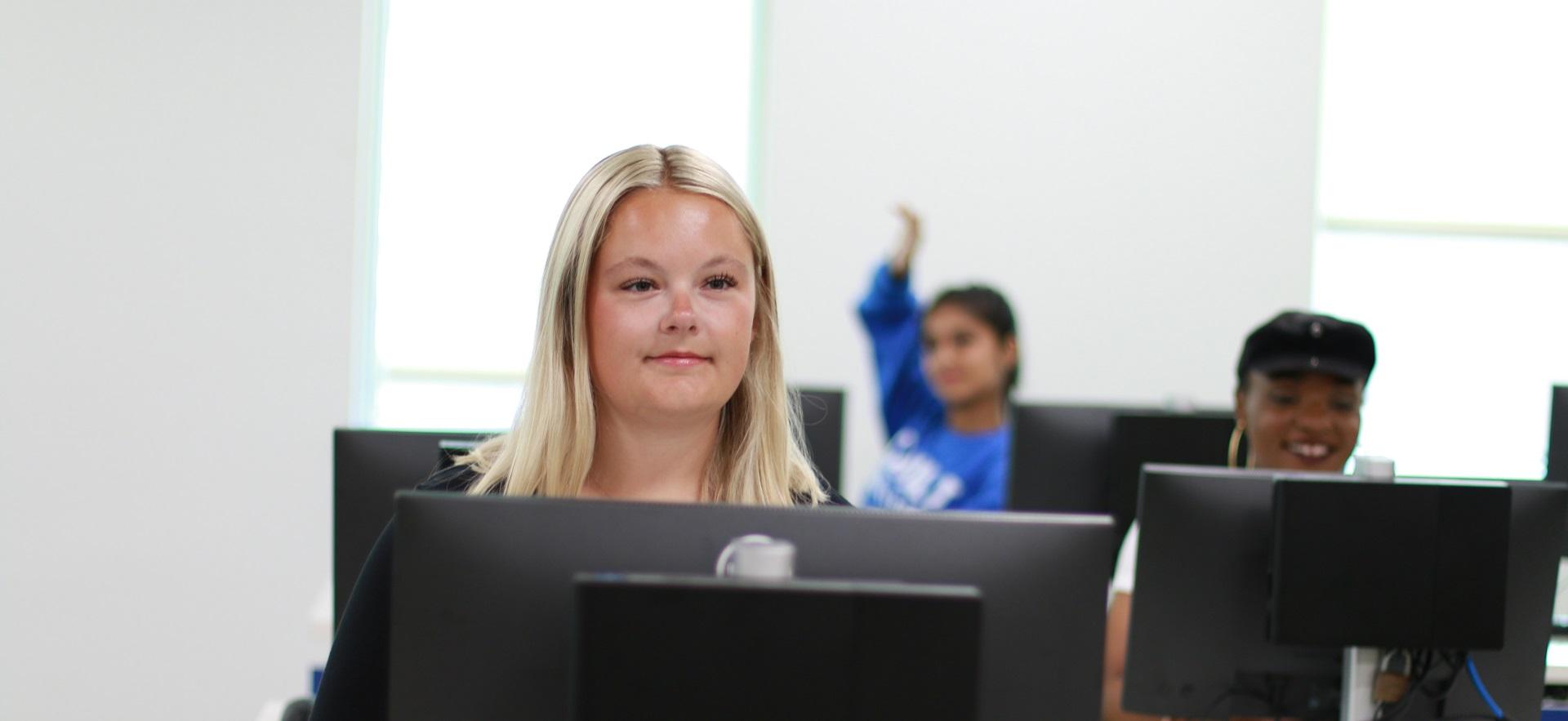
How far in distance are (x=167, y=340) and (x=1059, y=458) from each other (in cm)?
287

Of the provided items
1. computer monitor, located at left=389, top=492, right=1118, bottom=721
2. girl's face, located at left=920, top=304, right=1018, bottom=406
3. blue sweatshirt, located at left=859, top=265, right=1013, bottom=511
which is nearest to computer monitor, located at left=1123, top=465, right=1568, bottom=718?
computer monitor, located at left=389, top=492, right=1118, bottom=721

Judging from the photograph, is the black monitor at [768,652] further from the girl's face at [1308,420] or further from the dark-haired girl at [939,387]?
the dark-haired girl at [939,387]

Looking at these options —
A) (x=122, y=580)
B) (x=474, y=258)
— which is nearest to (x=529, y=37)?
(x=474, y=258)

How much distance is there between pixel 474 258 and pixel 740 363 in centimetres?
308

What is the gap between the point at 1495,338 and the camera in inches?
195

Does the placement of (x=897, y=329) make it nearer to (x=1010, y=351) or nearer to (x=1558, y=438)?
(x=1010, y=351)

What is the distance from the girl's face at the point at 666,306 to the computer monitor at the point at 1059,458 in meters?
1.43

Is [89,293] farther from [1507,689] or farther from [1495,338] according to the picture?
[1495,338]

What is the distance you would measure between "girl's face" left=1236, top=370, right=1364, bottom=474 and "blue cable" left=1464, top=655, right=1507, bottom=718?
70 centimetres

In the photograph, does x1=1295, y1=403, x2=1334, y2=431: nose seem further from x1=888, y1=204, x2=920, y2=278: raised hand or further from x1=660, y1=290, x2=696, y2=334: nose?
x1=888, y1=204, x2=920, y2=278: raised hand

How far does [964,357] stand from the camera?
165 inches

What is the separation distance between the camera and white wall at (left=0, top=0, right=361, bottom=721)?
4.36 metres

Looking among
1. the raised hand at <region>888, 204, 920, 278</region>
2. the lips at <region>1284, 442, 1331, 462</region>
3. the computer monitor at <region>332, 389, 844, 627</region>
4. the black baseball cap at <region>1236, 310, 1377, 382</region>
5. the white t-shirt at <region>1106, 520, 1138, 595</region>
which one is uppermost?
the raised hand at <region>888, 204, 920, 278</region>

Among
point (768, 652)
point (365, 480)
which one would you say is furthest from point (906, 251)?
point (768, 652)
